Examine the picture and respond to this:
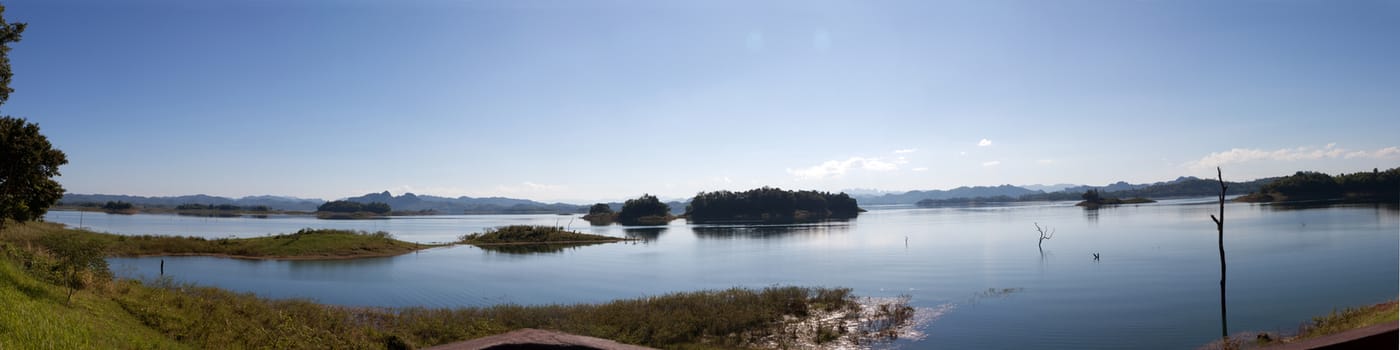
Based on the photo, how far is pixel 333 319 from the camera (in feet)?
73.6

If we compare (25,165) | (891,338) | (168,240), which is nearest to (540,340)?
(891,338)

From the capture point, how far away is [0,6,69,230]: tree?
116ft

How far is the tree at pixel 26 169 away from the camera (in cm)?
3534

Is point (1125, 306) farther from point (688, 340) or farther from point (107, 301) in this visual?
point (107, 301)

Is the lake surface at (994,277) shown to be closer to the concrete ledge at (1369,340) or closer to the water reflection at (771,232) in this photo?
the concrete ledge at (1369,340)

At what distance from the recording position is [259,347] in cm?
1507

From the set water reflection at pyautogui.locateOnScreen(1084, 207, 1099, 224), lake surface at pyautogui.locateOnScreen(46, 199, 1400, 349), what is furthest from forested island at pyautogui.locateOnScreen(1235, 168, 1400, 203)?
lake surface at pyautogui.locateOnScreen(46, 199, 1400, 349)

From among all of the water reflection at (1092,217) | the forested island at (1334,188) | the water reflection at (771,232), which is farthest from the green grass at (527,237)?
the forested island at (1334,188)

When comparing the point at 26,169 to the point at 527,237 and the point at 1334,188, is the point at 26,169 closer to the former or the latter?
the point at 527,237

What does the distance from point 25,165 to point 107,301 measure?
3330 centimetres

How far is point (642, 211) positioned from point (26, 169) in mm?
145316

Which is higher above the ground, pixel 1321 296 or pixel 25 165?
pixel 25 165

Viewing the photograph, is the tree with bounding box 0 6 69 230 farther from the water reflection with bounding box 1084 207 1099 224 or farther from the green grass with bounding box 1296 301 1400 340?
the water reflection with bounding box 1084 207 1099 224

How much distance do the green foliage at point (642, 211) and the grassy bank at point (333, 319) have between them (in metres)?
147
